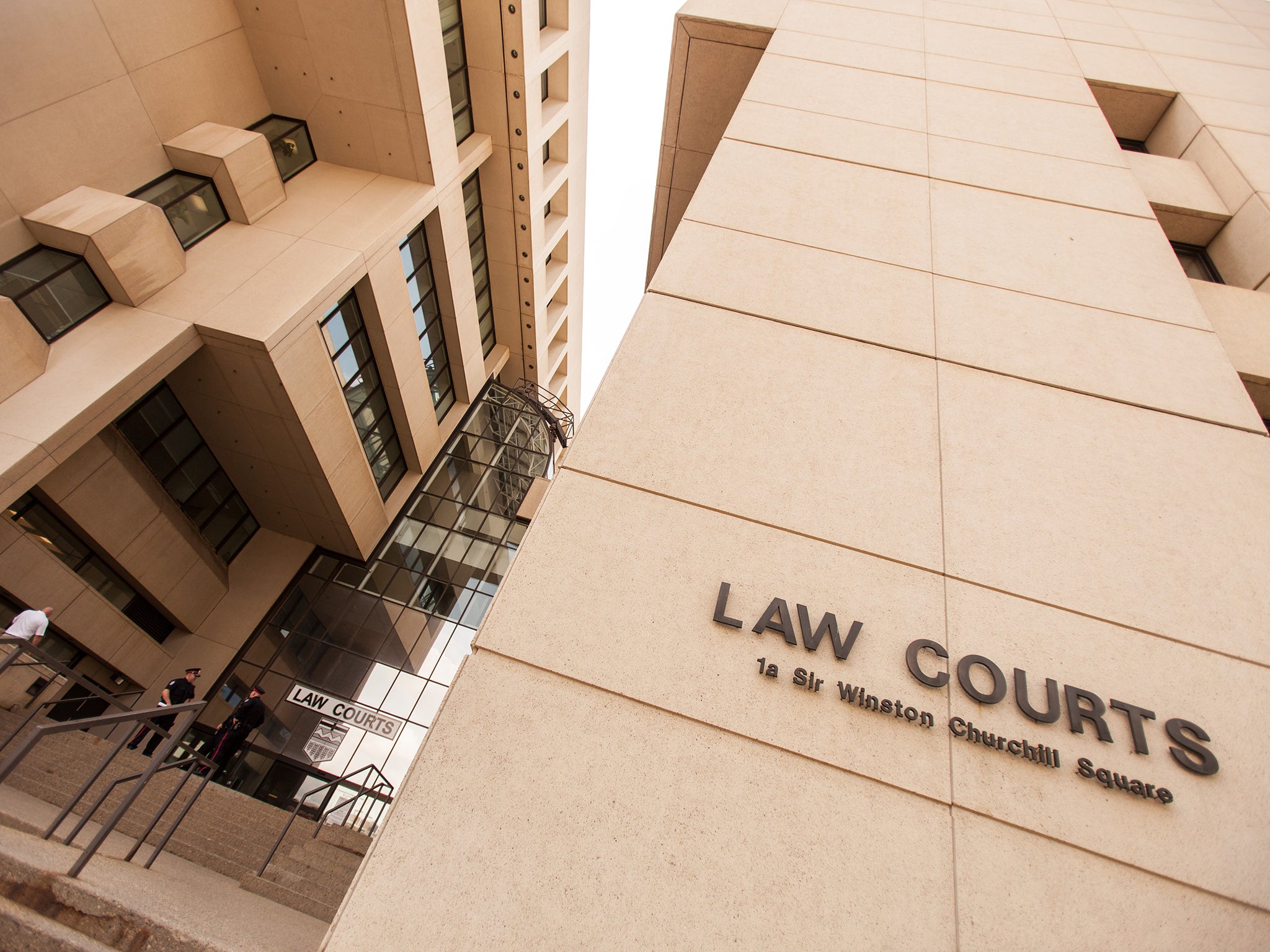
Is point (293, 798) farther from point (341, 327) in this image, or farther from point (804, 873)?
point (804, 873)

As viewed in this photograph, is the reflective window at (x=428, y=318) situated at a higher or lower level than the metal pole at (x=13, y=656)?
lower

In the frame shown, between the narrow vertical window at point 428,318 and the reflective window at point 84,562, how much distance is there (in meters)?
9.20

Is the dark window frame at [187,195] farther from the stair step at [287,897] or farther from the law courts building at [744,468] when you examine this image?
the stair step at [287,897]

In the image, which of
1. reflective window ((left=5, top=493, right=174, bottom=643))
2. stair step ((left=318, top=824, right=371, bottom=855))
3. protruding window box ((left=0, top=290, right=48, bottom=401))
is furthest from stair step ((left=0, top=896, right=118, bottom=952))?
reflective window ((left=5, top=493, right=174, bottom=643))

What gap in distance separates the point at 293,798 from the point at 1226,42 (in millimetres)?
27803

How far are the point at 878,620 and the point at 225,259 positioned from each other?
48.0 feet

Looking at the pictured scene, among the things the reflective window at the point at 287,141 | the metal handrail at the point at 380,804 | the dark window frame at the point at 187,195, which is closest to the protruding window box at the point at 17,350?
the dark window frame at the point at 187,195

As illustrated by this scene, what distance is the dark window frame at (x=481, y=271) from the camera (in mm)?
21047

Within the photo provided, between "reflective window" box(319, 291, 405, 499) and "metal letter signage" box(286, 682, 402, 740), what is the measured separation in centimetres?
584

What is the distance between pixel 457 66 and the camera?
17953 millimetres

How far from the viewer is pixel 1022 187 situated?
8.04 m

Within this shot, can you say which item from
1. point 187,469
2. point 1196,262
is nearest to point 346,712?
point 187,469

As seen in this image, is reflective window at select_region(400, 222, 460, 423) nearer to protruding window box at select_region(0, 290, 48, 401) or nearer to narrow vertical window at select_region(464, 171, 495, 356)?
narrow vertical window at select_region(464, 171, 495, 356)

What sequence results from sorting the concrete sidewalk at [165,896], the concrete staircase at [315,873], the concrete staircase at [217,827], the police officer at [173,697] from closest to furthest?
the concrete sidewalk at [165,896], the concrete staircase at [315,873], the concrete staircase at [217,827], the police officer at [173,697]
